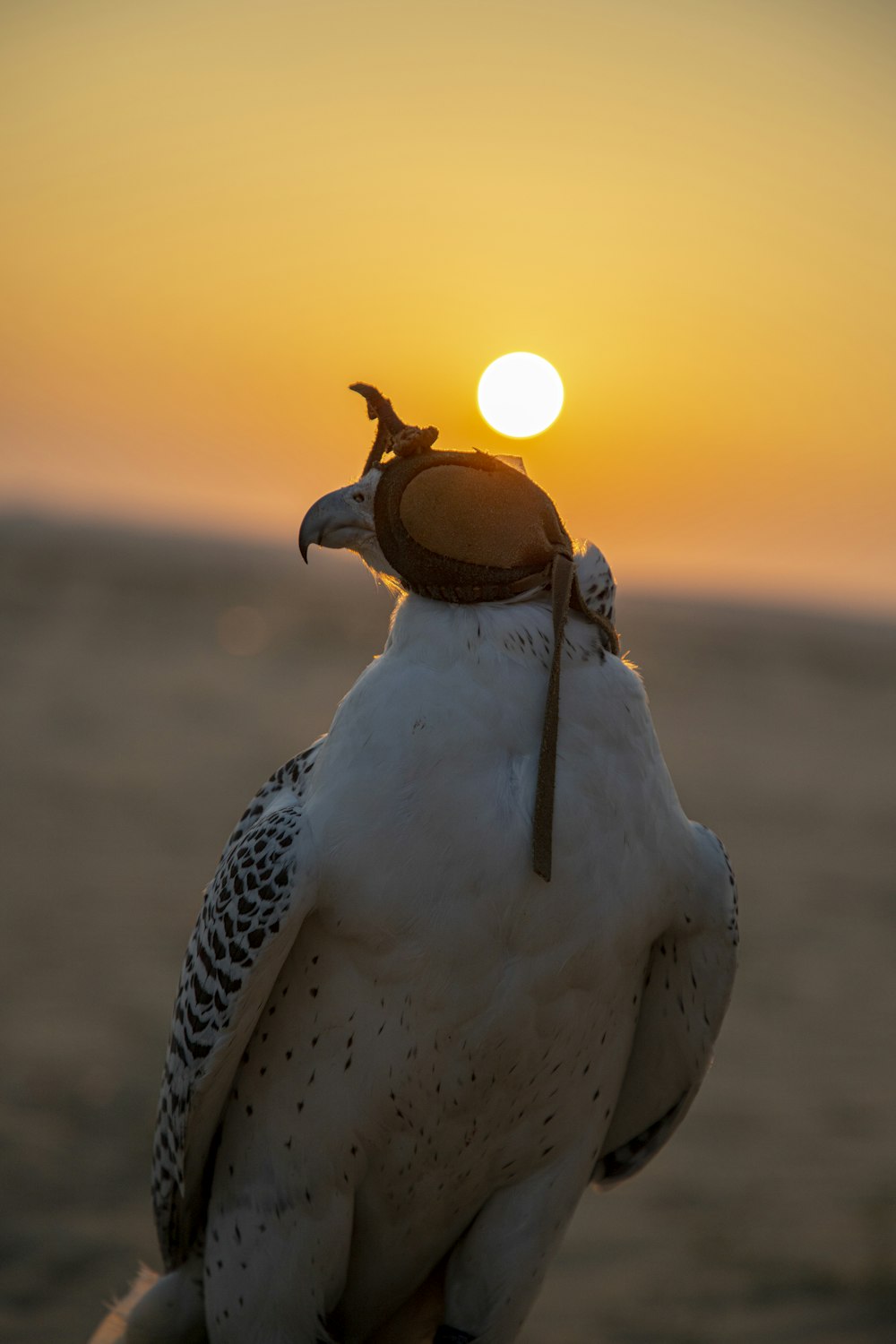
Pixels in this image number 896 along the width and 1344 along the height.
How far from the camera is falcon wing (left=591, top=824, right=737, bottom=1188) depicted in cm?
235

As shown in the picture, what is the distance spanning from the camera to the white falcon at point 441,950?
80.3 inches

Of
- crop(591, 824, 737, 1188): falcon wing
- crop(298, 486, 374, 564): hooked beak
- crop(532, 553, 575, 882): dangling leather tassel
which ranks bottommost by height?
crop(591, 824, 737, 1188): falcon wing

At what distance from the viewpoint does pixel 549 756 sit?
201 centimetres

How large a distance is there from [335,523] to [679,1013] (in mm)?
1121

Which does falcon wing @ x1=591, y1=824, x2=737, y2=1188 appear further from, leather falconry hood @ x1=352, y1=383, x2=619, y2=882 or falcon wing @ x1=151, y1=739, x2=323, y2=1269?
falcon wing @ x1=151, y1=739, x2=323, y2=1269

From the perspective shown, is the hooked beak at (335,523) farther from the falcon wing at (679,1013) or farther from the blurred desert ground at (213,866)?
the falcon wing at (679,1013)

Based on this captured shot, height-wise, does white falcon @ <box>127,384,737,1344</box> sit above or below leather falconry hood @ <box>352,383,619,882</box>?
below

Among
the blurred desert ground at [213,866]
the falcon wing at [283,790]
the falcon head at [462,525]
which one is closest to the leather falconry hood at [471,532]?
the falcon head at [462,525]

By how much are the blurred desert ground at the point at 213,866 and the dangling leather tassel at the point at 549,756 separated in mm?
99

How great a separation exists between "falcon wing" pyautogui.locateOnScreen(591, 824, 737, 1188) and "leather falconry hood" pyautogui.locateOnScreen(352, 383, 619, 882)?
480 mm

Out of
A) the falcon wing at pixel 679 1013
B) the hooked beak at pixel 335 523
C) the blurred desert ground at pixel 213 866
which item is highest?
the hooked beak at pixel 335 523

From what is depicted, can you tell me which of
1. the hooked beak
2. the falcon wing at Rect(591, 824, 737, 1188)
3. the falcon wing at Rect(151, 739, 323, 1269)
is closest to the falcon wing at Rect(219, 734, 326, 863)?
the falcon wing at Rect(151, 739, 323, 1269)

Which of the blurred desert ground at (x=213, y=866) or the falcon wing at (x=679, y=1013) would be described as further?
the blurred desert ground at (x=213, y=866)

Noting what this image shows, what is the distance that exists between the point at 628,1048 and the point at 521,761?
72 centimetres
